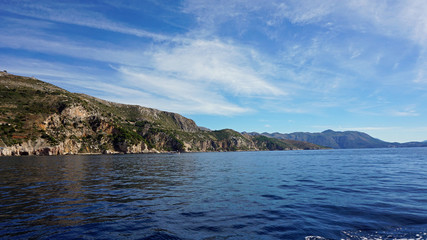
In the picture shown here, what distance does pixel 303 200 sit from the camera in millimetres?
16859

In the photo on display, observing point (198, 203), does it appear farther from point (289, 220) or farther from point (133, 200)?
point (289, 220)

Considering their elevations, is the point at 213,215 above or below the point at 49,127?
below

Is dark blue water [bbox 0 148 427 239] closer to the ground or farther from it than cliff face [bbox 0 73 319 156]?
closer to the ground

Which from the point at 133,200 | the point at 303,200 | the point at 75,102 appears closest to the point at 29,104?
the point at 75,102

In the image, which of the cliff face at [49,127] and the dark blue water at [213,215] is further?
the cliff face at [49,127]

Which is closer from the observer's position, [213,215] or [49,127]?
[213,215]

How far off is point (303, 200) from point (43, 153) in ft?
492

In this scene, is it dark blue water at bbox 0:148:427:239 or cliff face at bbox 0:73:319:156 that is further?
cliff face at bbox 0:73:319:156

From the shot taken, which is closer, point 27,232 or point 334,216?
point 27,232

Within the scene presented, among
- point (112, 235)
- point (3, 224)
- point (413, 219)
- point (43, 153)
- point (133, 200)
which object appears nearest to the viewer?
point (112, 235)

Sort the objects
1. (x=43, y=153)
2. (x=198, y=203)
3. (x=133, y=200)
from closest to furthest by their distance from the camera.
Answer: (x=198, y=203) < (x=133, y=200) < (x=43, y=153)

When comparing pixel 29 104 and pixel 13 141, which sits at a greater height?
pixel 29 104

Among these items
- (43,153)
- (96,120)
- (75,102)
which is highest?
(75,102)

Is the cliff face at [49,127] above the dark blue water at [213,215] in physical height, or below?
above
